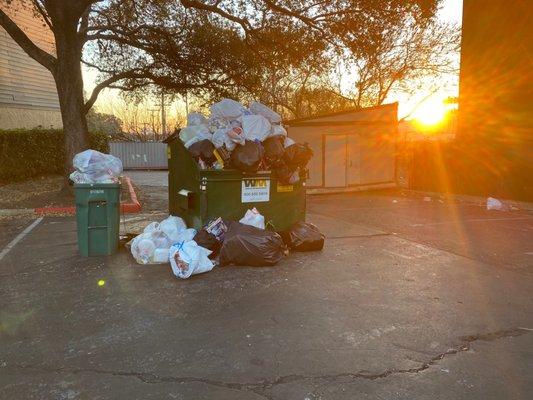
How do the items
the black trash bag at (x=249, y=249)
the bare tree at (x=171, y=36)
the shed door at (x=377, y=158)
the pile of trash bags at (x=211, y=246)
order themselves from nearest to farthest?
the pile of trash bags at (x=211, y=246)
the black trash bag at (x=249, y=249)
the bare tree at (x=171, y=36)
the shed door at (x=377, y=158)

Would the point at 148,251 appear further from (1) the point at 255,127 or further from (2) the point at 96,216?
(1) the point at 255,127

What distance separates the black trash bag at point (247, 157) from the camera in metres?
5.72

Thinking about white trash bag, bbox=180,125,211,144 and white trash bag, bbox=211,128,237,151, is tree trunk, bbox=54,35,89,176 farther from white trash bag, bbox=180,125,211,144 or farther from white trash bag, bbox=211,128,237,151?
white trash bag, bbox=211,128,237,151

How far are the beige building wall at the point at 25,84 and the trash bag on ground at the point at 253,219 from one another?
566 inches

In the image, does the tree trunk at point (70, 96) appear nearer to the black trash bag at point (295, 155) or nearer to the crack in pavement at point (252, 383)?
the black trash bag at point (295, 155)

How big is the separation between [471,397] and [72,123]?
10441 millimetres

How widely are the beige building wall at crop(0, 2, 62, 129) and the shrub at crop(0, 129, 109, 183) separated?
2836 mm

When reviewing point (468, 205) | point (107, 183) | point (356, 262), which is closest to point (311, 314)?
point (356, 262)

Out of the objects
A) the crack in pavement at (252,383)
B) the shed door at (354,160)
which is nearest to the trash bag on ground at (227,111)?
the crack in pavement at (252,383)

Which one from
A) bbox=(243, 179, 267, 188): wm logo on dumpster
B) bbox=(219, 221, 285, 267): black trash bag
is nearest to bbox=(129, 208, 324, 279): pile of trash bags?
bbox=(219, 221, 285, 267): black trash bag

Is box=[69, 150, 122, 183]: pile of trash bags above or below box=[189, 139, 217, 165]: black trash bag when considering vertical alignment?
below

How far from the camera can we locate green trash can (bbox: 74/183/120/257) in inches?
223

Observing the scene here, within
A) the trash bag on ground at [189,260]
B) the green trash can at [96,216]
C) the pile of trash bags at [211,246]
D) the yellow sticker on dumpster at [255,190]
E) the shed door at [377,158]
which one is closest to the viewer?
the trash bag on ground at [189,260]

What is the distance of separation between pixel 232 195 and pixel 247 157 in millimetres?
553
